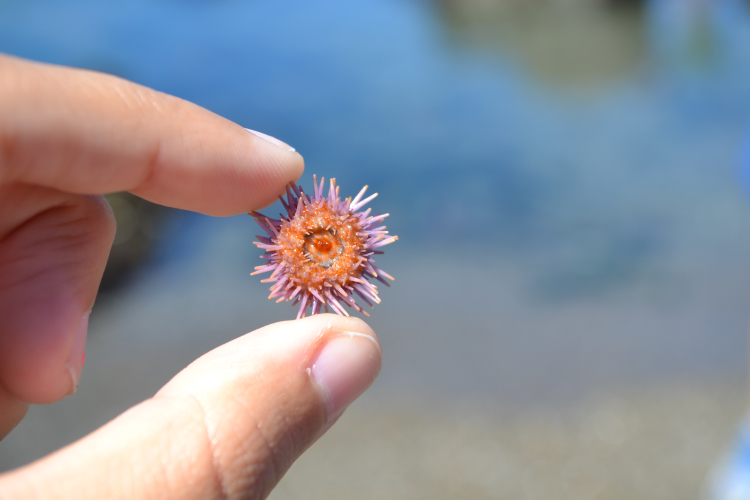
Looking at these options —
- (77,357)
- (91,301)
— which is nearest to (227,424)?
(77,357)

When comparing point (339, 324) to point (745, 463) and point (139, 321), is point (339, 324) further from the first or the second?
point (139, 321)

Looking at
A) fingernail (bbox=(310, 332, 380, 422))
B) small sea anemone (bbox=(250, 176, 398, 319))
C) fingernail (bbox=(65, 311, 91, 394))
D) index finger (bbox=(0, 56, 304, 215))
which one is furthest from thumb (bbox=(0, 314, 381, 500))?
index finger (bbox=(0, 56, 304, 215))

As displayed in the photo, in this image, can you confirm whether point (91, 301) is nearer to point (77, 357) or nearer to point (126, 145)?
point (77, 357)

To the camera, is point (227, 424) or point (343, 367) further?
point (343, 367)

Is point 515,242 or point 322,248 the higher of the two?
point 515,242

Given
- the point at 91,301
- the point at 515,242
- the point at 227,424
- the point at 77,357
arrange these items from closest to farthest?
the point at 227,424 → the point at 77,357 → the point at 91,301 → the point at 515,242

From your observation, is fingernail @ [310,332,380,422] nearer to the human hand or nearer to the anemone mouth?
the human hand
